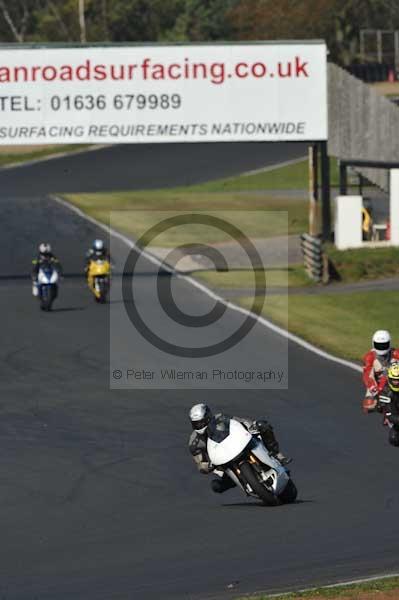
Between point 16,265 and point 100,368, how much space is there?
63.6 ft

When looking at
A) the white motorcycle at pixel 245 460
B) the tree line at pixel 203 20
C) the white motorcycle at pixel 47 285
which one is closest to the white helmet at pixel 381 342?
the white motorcycle at pixel 245 460

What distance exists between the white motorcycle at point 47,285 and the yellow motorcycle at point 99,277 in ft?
3.57

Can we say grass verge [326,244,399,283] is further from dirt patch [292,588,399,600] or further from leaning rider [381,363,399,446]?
dirt patch [292,588,399,600]

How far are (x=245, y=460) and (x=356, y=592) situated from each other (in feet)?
13.4

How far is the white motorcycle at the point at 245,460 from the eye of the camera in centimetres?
1460

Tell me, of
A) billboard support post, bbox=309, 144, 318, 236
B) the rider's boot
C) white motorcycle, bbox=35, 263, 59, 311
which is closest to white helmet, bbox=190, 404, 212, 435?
Answer: the rider's boot

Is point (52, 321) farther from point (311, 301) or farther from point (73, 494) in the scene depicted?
point (73, 494)

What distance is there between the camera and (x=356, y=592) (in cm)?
1063

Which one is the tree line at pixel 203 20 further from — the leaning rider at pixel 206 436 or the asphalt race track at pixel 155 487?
the leaning rider at pixel 206 436

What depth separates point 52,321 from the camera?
1237 inches

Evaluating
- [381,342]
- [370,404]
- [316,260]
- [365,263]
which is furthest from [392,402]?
[365,263]

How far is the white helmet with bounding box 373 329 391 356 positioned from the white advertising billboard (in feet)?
65.7

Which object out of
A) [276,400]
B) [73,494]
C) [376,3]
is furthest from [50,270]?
[376,3]

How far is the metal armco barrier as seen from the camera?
3894 cm
